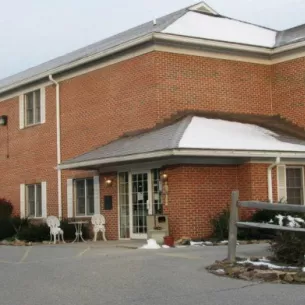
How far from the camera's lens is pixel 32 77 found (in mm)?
25328

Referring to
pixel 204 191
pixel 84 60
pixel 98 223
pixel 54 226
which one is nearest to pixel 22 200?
pixel 54 226

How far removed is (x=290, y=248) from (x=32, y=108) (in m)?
17.1

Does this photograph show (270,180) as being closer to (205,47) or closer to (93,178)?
(205,47)

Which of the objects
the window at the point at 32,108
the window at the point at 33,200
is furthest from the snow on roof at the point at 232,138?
the window at the point at 33,200

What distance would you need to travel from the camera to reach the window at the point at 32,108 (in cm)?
2598

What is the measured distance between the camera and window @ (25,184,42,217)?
1020 inches

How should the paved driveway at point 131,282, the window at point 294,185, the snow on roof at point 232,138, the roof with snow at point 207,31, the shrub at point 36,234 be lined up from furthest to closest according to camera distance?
the shrub at point 36,234
the roof with snow at point 207,31
the window at point 294,185
the snow on roof at point 232,138
the paved driveway at point 131,282

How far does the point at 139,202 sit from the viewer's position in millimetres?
20234

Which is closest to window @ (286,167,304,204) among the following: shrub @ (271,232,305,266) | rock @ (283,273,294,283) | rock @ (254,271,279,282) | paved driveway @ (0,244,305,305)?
paved driveway @ (0,244,305,305)

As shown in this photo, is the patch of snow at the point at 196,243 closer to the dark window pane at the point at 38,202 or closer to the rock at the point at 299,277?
the rock at the point at 299,277

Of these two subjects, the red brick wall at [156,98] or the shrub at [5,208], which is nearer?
the red brick wall at [156,98]

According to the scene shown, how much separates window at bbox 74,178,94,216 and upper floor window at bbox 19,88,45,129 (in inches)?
146

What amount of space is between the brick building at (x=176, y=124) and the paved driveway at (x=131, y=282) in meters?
4.12

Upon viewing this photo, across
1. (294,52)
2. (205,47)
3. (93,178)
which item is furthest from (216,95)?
(93,178)
